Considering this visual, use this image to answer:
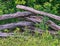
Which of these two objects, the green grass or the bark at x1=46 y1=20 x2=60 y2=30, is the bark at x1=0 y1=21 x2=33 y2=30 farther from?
the bark at x1=46 y1=20 x2=60 y2=30

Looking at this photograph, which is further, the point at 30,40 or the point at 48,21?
the point at 48,21

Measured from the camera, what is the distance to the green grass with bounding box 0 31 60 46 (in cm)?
682

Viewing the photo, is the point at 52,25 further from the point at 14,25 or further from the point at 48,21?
the point at 14,25

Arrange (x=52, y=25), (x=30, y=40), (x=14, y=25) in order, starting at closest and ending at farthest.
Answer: (x=30, y=40)
(x=52, y=25)
(x=14, y=25)

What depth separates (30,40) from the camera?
7020mm

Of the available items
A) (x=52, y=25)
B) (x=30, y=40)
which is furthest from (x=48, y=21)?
(x=30, y=40)

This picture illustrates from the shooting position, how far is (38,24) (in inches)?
299

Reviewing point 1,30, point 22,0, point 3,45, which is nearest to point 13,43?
point 3,45

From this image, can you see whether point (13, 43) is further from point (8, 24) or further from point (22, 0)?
point (22, 0)

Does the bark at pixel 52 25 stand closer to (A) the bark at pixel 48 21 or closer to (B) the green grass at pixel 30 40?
(A) the bark at pixel 48 21

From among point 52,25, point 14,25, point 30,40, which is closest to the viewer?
point 30,40

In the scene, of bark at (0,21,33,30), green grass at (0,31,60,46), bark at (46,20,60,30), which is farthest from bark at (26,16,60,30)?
green grass at (0,31,60,46)

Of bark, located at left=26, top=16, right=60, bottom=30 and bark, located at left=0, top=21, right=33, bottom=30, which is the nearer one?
bark, located at left=26, top=16, right=60, bottom=30

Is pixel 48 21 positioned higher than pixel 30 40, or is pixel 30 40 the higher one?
pixel 48 21
